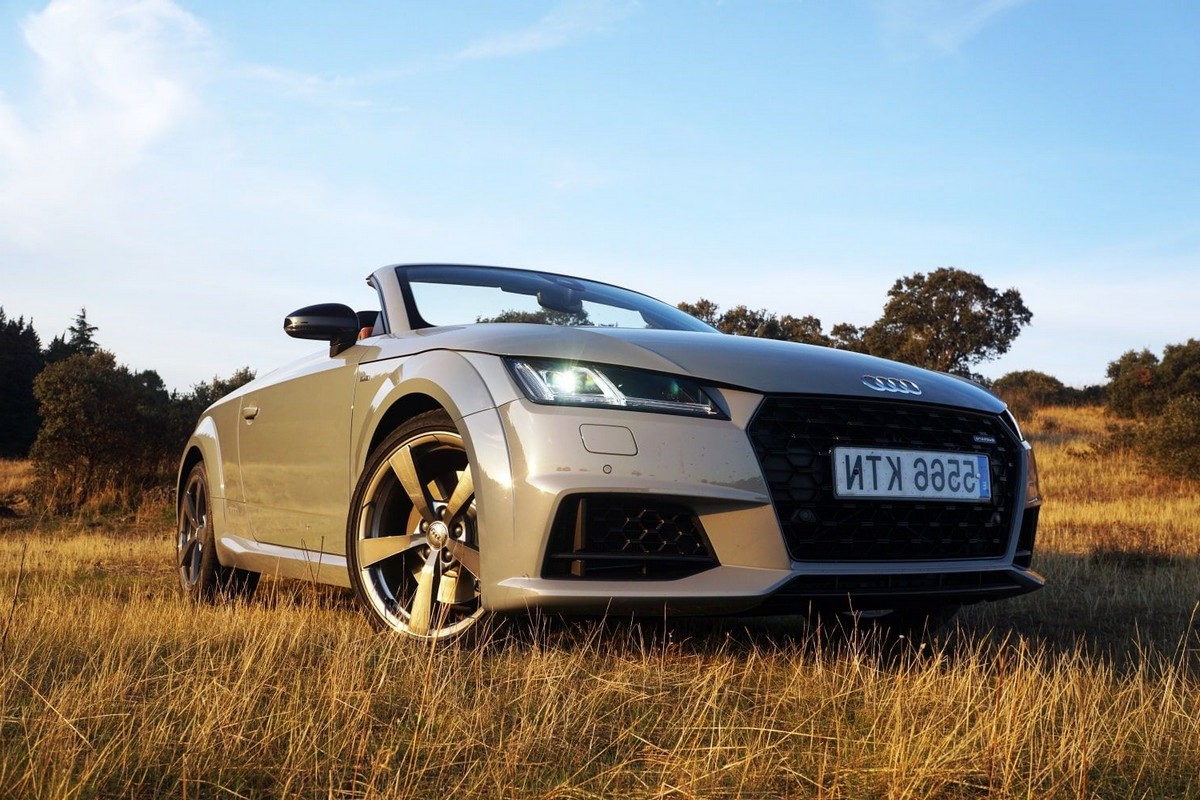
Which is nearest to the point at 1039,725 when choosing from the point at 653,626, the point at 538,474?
the point at 538,474

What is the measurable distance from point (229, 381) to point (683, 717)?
25.6m

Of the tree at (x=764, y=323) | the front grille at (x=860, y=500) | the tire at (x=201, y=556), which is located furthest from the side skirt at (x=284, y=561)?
the tree at (x=764, y=323)

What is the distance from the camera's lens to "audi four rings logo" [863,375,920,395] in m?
3.30

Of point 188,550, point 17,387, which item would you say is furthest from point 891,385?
point 17,387

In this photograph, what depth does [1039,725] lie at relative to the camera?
2.54 metres

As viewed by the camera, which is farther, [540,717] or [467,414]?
[467,414]

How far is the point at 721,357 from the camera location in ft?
10.5

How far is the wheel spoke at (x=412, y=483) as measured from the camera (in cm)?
344

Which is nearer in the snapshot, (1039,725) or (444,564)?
(1039,725)

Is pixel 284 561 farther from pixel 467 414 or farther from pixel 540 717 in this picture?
pixel 540 717

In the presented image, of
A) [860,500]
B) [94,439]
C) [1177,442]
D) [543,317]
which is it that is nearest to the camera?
[860,500]

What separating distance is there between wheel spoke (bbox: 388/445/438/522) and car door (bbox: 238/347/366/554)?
57 centimetres

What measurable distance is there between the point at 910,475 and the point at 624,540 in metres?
0.90

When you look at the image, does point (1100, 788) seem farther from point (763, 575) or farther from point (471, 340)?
point (471, 340)
